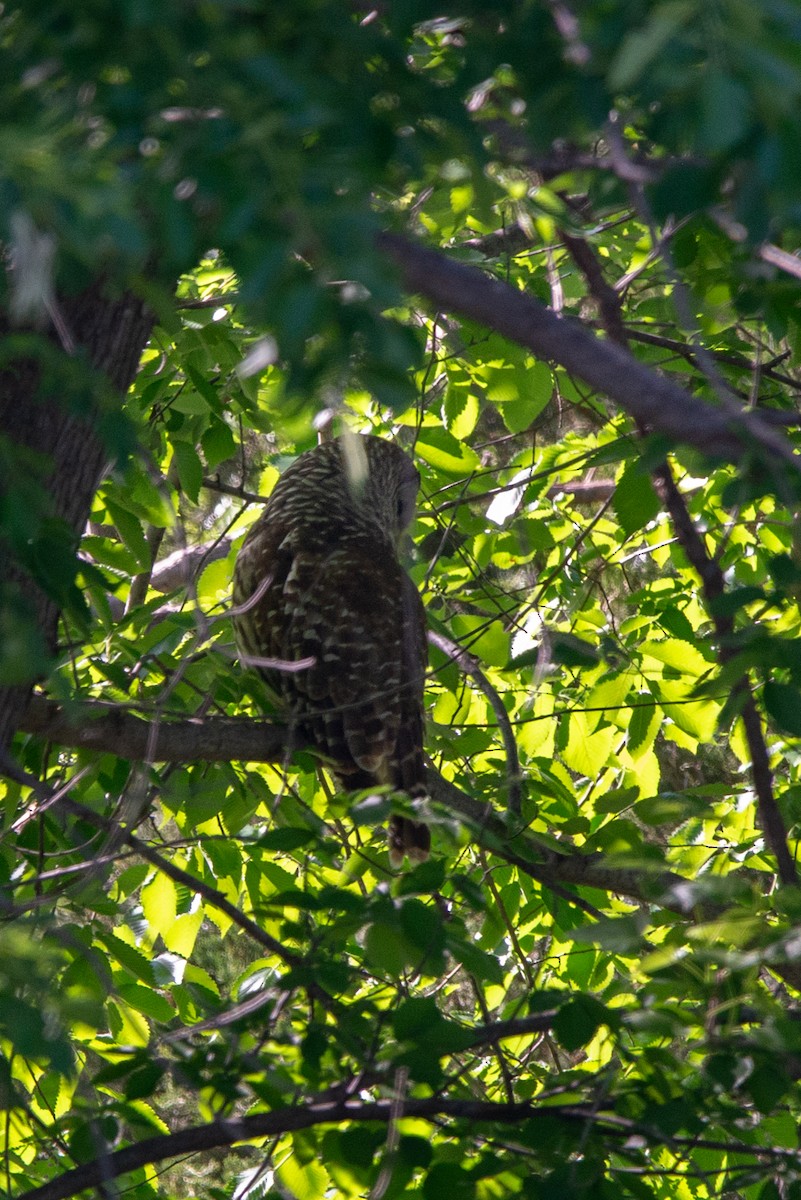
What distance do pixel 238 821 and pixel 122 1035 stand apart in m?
0.57

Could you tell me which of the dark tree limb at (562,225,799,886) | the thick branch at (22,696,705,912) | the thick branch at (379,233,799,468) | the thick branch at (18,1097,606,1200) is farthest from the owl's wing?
the thick branch at (379,233,799,468)

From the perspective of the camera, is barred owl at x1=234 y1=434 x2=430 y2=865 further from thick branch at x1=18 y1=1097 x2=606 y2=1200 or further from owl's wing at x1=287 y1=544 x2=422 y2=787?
thick branch at x1=18 y1=1097 x2=606 y2=1200

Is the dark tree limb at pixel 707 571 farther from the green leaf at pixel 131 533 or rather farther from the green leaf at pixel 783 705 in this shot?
the green leaf at pixel 131 533

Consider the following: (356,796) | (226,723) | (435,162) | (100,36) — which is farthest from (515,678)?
(100,36)

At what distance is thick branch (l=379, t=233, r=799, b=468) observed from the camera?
44.8 inches

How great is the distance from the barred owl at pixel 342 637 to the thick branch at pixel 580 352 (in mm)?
1459

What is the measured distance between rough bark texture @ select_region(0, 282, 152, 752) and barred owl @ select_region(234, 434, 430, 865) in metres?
0.61

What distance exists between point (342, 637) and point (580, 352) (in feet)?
6.33

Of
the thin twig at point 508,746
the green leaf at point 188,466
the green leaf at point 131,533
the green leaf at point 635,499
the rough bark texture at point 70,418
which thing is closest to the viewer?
the rough bark texture at point 70,418

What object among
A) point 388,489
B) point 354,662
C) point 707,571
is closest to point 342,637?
point 354,662

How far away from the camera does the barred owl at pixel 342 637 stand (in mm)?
2887

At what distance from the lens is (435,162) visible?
4.15ft

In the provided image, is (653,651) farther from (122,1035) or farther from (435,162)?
(435,162)

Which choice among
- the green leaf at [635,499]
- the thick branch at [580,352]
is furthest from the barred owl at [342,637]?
the thick branch at [580,352]
